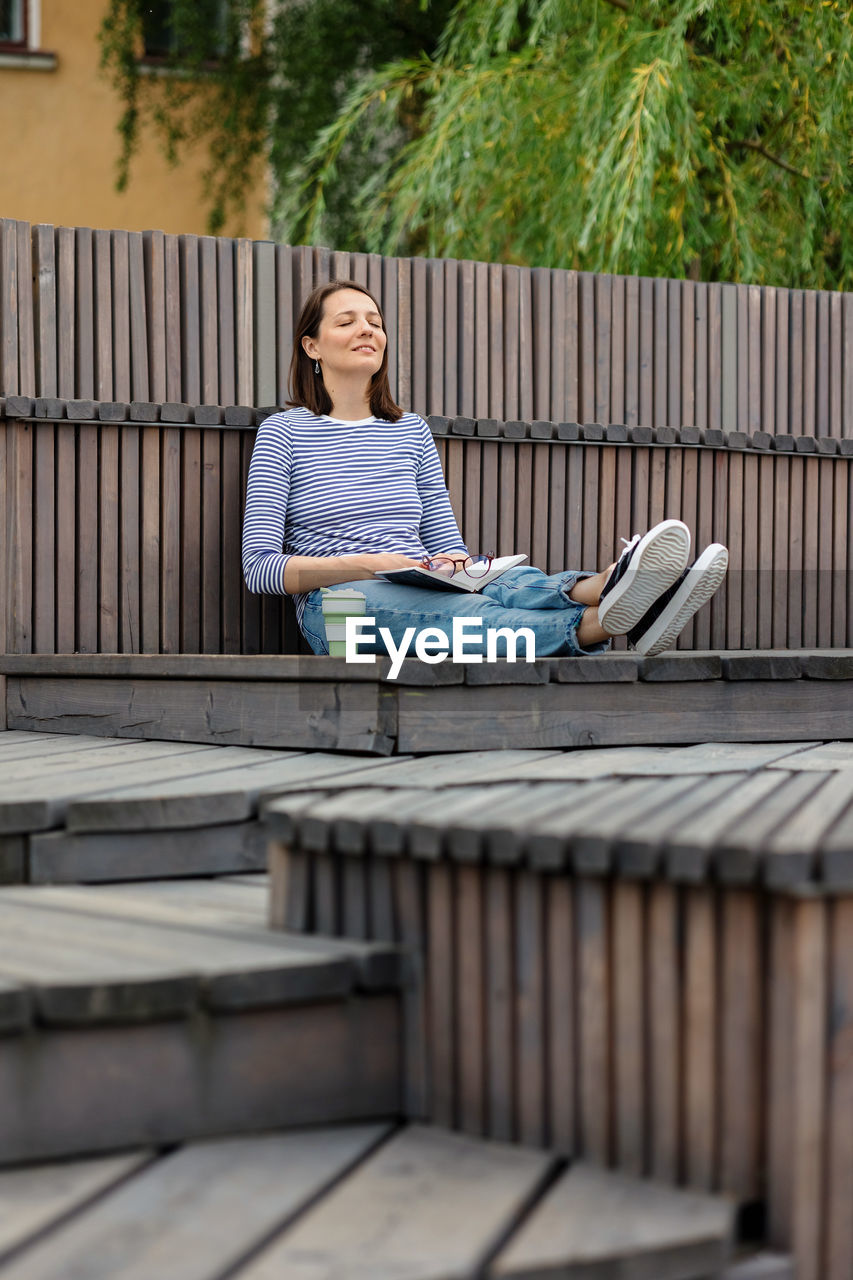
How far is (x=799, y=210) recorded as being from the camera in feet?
19.3

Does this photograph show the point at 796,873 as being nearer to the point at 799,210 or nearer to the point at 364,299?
the point at 364,299

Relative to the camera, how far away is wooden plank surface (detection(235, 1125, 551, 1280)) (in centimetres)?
139

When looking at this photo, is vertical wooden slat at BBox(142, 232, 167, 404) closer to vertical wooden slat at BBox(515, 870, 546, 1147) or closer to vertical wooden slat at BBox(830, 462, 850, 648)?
vertical wooden slat at BBox(830, 462, 850, 648)

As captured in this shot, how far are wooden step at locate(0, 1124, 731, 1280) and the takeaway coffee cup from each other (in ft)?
4.78

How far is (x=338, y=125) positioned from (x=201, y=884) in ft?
16.1

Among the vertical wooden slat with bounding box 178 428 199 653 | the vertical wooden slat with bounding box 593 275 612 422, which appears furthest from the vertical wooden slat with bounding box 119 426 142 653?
the vertical wooden slat with bounding box 593 275 612 422

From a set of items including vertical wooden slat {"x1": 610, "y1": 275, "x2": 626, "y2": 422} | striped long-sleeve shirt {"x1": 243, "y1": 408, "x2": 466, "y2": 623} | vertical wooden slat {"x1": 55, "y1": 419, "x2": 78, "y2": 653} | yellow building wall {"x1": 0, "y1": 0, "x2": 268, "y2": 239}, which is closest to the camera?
striped long-sleeve shirt {"x1": 243, "y1": 408, "x2": 466, "y2": 623}

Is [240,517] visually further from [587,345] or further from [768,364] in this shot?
[768,364]

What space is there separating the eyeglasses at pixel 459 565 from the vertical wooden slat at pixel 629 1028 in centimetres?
148

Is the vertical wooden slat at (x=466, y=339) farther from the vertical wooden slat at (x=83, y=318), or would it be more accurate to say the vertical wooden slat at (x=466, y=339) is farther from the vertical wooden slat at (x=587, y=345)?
the vertical wooden slat at (x=83, y=318)

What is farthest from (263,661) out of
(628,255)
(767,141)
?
(767,141)

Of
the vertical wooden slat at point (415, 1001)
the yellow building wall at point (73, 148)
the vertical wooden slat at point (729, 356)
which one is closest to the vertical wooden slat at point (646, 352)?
the vertical wooden slat at point (729, 356)

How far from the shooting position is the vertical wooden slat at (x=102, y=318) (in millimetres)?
3619

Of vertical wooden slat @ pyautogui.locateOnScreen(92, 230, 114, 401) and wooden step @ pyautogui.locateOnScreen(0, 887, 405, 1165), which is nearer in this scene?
wooden step @ pyautogui.locateOnScreen(0, 887, 405, 1165)
